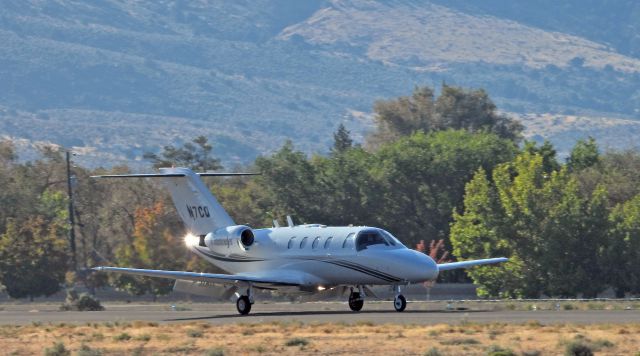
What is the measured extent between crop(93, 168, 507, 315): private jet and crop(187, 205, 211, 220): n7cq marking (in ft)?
0.12

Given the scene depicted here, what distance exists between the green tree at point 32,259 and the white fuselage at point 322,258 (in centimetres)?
3450

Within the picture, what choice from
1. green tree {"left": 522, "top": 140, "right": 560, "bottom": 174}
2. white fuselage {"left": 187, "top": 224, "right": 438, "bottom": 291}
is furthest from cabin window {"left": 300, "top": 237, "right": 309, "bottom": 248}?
green tree {"left": 522, "top": 140, "right": 560, "bottom": 174}

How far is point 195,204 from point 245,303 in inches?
222

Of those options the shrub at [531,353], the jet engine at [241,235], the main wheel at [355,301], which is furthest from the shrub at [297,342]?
the jet engine at [241,235]

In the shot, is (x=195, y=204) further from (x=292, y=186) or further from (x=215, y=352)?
(x=292, y=186)

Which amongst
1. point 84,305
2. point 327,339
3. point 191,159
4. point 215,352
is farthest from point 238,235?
point 191,159

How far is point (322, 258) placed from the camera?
51.5 m

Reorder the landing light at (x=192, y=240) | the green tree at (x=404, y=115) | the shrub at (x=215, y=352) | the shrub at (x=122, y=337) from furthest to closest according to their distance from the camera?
the green tree at (x=404, y=115), the landing light at (x=192, y=240), the shrub at (x=122, y=337), the shrub at (x=215, y=352)

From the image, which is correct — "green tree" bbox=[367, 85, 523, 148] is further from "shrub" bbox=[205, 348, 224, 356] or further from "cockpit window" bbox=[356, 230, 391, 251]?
"shrub" bbox=[205, 348, 224, 356]

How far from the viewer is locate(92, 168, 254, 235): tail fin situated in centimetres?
5616

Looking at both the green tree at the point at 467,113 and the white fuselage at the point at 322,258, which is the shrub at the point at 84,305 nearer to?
the white fuselage at the point at 322,258

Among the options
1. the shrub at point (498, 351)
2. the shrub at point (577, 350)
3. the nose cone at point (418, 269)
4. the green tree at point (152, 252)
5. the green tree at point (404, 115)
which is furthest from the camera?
the green tree at point (404, 115)

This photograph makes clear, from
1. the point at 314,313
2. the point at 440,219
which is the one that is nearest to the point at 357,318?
the point at 314,313

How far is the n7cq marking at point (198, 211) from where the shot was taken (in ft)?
184
